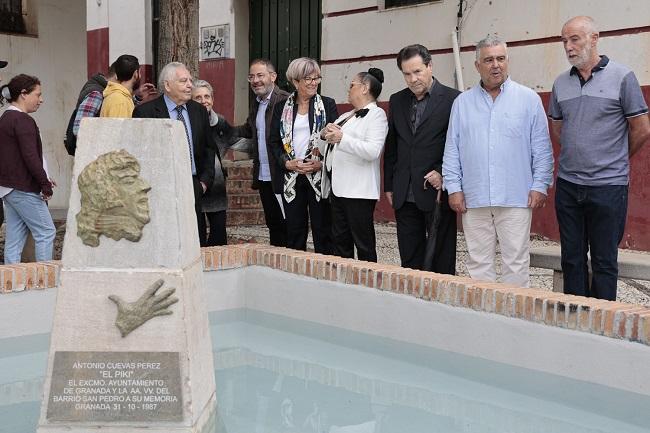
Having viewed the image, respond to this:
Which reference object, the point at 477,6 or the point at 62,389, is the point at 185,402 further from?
the point at 477,6

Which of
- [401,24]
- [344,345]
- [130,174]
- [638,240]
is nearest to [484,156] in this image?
[344,345]

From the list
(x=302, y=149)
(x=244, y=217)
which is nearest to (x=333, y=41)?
(x=244, y=217)

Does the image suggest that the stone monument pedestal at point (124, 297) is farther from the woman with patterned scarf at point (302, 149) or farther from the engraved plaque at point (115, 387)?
the woman with patterned scarf at point (302, 149)

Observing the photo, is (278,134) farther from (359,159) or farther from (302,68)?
(359,159)

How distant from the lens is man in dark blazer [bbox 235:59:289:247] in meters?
6.46

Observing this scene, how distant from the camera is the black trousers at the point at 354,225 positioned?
5906 millimetres

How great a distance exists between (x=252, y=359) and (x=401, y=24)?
20.6ft

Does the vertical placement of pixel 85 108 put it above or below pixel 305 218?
above

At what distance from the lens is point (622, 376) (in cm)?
400

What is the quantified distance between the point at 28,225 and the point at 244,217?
4153 millimetres

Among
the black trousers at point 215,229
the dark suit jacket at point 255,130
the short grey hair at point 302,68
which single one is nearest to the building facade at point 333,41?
the dark suit jacket at point 255,130

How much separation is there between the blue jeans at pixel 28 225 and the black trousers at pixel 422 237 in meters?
2.55

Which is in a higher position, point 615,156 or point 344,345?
point 615,156

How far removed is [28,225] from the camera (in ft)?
20.9
